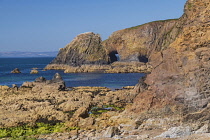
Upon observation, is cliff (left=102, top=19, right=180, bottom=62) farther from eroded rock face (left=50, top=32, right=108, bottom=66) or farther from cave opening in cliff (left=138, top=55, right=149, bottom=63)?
eroded rock face (left=50, top=32, right=108, bottom=66)

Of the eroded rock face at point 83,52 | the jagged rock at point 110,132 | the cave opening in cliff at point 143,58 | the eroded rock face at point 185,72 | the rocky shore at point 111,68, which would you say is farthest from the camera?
the cave opening in cliff at point 143,58

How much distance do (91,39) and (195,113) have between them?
368ft

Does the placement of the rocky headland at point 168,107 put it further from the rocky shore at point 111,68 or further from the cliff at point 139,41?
the cliff at point 139,41

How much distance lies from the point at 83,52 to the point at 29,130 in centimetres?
10331

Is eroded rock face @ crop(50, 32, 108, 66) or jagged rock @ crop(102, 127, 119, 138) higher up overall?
eroded rock face @ crop(50, 32, 108, 66)

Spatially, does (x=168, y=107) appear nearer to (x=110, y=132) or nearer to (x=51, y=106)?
(x=110, y=132)

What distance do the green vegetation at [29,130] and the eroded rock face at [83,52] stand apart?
9677 cm

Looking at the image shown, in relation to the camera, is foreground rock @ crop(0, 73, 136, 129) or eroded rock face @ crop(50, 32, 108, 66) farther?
eroded rock face @ crop(50, 32, 108, 66)

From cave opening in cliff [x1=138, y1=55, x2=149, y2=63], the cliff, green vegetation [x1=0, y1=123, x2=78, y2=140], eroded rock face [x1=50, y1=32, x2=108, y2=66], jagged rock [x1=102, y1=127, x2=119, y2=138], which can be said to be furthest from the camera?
the cliff

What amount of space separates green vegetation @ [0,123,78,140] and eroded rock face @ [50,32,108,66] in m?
96.8

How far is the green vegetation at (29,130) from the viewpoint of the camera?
28703 millimetres

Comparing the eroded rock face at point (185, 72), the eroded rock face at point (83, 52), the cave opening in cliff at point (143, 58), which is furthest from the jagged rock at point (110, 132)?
the cave opening in cliff at point (143, 58)

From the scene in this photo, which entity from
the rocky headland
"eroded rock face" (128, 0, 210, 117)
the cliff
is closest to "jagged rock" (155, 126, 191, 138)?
the rocky headland

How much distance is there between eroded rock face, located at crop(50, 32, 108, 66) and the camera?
129 m
